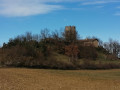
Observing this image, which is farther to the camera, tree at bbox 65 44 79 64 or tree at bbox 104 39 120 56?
tree at bbox 104 39 120 56

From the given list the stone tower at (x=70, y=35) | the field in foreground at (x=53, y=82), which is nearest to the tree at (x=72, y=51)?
the stone tower at (x=70, y=35)

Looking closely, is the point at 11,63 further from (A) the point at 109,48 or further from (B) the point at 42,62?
(A) the point at 109,48

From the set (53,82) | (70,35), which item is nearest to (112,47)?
(70,35)

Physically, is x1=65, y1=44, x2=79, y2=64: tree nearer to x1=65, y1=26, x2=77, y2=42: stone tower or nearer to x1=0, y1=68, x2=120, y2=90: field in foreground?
x1=65, y1=26, x2=77, y2=42: stone tower

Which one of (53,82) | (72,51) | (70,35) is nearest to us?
(53,82)

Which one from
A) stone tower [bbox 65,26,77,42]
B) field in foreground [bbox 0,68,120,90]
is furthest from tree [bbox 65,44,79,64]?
field in foreground [bbox 0,68,120,90]

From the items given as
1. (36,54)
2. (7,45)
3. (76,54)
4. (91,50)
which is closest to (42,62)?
(36,54)

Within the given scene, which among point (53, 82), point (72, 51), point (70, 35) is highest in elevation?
point (70, 35)

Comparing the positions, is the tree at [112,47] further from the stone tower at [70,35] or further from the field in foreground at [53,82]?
the field in foreground at [53,82]

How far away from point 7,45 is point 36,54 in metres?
12.5

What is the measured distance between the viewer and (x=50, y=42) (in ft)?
305

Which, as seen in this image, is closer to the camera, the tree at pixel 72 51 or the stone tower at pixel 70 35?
the tree at pixel 72 51

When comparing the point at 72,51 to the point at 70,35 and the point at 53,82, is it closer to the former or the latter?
the point at 70,35

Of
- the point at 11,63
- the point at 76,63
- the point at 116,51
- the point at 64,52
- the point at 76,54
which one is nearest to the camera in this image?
the point at 11,63
